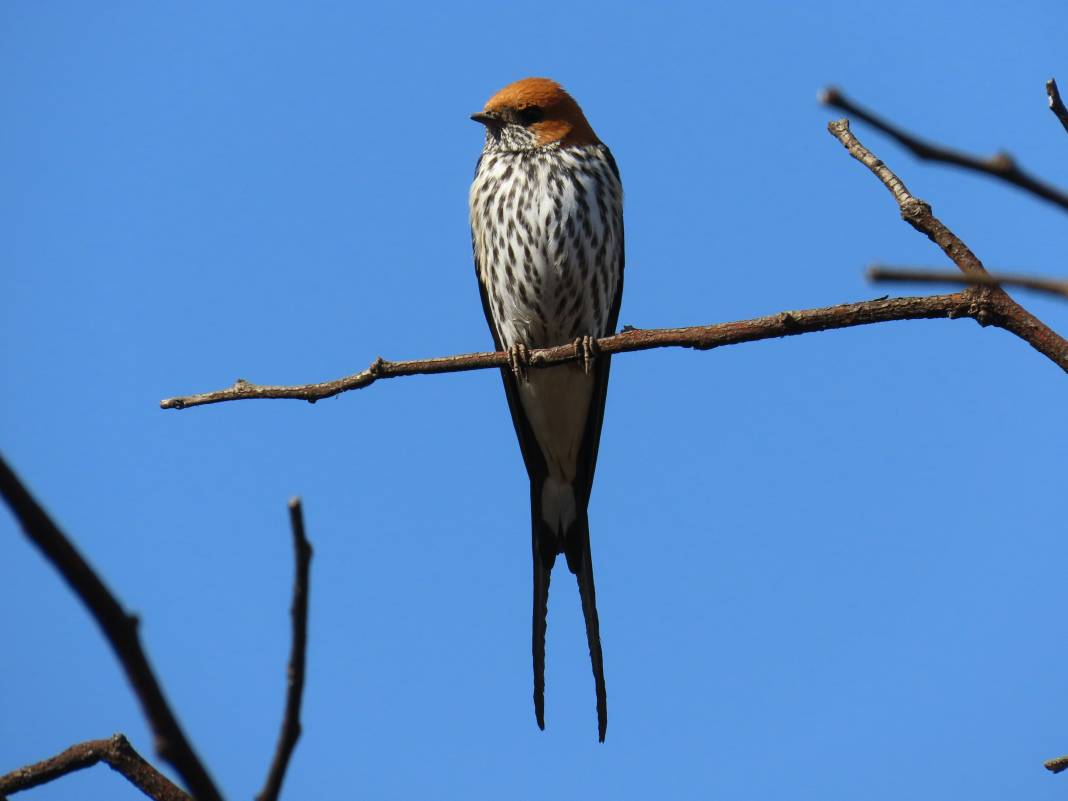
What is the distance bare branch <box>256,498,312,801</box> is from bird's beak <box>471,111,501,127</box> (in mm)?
6340

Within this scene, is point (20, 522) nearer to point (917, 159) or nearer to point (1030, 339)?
point (917, 159)

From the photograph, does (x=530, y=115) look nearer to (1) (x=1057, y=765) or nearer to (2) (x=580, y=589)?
(2) (x=580, y=589)

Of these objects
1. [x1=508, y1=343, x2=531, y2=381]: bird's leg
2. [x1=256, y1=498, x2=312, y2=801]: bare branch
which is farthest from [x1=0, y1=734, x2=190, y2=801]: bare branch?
[x1=508, y1=343, x2=531, y2=381]: bird's leg

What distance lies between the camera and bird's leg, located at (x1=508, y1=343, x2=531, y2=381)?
197 inches

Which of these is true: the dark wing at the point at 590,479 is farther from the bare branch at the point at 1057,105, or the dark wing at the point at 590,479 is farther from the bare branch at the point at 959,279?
the bare branch at the point at 959,279

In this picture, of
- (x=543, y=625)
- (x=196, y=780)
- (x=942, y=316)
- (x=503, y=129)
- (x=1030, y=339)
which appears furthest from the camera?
(x=503, y=129)

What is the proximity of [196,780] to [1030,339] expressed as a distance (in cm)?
264

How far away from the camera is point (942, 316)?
140 inches

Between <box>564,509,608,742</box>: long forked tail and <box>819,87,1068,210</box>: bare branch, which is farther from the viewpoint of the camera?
<box>564,509,608,742</box>: long forked tail

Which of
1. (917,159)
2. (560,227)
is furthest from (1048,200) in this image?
(560,227)

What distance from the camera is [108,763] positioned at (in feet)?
8.36

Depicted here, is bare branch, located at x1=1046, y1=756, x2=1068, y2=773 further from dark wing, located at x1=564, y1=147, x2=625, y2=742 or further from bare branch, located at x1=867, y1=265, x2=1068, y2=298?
dark wing, located at x1=564, y1=147, x2=625, y2=742

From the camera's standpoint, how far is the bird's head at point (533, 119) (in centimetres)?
715

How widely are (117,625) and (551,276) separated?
5693 mm
